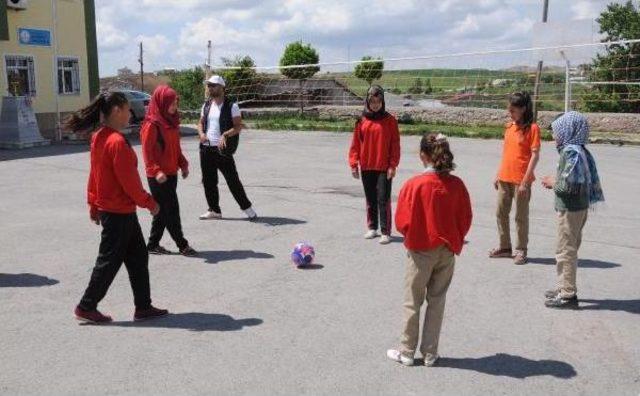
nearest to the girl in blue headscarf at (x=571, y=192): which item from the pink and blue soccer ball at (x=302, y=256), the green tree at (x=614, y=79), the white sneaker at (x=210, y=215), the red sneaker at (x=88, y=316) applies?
the pink and blue soccer ball at (x=302, y=256)

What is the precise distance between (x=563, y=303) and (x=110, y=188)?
3.70 m

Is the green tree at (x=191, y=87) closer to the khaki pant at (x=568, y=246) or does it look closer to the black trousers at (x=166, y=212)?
the black trousers at (x=166, y=212)

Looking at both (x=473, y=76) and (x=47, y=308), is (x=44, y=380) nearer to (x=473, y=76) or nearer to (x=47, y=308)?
(x=47, y=308)

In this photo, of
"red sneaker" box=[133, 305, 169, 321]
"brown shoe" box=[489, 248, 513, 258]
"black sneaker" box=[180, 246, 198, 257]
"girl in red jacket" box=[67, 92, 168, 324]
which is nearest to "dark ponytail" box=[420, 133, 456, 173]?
"girl in red jacket" box=[67, 92, 168, 324]

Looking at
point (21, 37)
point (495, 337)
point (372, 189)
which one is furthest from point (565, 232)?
point (21, 37)

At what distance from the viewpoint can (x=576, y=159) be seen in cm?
535

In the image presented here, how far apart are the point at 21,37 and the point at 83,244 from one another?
709 inches

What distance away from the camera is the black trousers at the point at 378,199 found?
787 centimetres

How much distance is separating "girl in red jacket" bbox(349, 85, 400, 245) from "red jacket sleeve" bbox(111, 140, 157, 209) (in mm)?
3370

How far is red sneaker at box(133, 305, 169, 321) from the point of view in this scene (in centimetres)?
527

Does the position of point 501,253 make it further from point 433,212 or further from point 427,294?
point 433,212

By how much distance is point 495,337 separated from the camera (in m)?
4.90

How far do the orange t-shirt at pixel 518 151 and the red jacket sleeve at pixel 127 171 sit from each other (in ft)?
12.2

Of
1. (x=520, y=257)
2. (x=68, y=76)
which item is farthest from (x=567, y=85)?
(x=68, y=76)
